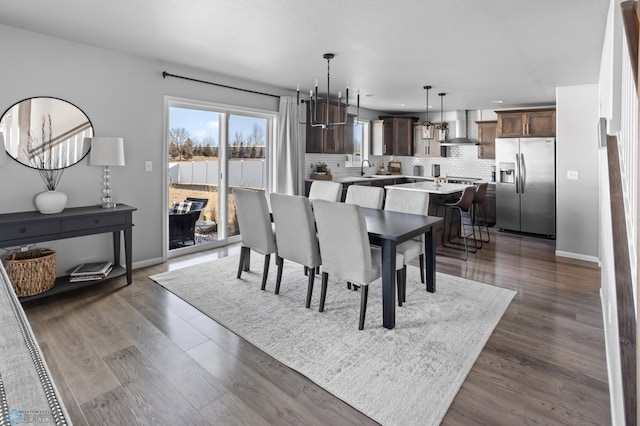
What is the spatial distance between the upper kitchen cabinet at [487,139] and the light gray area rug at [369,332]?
4565mm

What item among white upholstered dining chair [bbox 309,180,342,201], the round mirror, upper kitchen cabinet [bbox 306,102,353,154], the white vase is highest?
upper kitchen cabinet [bbox 306,102,353,154]

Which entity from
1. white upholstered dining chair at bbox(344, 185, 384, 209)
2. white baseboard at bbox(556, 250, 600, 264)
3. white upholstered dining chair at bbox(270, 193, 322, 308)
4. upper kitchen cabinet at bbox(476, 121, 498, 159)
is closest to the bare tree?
white upholstered dining chair at bbox(270, 193, 322, 308)

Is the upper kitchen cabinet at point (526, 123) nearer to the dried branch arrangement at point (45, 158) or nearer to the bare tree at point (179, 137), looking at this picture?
the bare tree at point (179, 137)

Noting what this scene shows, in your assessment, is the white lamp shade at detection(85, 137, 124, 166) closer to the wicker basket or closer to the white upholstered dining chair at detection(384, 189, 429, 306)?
the wicker basket

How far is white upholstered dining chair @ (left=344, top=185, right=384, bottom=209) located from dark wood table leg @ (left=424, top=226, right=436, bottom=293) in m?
0.71

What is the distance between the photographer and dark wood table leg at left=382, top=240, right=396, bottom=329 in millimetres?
2717

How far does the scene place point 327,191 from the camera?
429 cm

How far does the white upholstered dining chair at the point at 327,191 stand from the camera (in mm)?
4189

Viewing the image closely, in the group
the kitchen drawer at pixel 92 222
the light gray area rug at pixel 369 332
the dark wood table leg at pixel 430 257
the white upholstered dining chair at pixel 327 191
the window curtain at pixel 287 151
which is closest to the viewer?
the light gray area rug at pixel 369 332

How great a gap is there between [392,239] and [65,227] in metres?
2.89

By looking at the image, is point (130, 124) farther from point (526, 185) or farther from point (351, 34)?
point (526, 185)

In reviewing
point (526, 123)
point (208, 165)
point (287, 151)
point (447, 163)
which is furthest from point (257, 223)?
point (447, 163)

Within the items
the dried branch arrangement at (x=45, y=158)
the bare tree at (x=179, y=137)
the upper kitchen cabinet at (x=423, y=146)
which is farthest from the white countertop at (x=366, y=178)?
the dried branch arrangement at (x=45, y=158)

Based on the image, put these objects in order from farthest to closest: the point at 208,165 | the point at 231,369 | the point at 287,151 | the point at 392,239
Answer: the point at 287,151 < the point at 208,165 < the point at 392,239 < the point at 231,369
